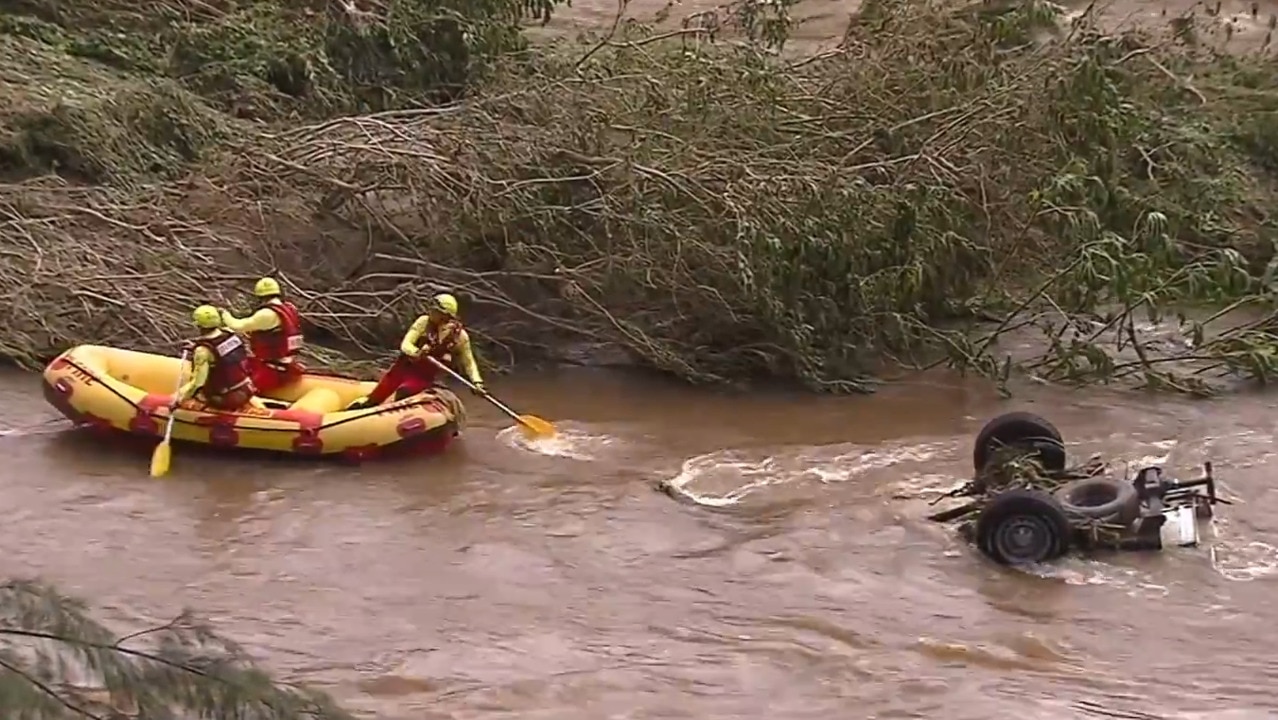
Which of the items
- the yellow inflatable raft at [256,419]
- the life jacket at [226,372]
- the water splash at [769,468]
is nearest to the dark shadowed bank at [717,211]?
the water splash at [769,468]

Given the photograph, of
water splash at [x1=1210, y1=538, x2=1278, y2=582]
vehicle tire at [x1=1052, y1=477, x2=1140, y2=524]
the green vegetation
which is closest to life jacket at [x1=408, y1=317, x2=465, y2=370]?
vehicle tire at [x1=1052, y1=477, x2=1140, y2=524]

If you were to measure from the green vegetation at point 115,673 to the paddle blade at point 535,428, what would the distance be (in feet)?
26.6

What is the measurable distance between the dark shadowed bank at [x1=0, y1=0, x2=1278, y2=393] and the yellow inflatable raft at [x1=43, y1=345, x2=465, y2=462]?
54.1 inches

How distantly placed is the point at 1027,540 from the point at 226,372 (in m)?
4.77

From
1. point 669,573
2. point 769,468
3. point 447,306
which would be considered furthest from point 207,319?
point 769,468

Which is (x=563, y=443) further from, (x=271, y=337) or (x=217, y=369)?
(x=217, y=369)

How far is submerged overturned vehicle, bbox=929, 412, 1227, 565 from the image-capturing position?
10.0 metres

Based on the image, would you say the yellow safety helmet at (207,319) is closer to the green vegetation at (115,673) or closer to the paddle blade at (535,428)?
the paddle blade at (535,428)

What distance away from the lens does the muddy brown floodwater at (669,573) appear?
28.5ft

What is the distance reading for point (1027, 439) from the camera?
1105 cm

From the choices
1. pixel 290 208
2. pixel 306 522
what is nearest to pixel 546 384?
pixel 290 208

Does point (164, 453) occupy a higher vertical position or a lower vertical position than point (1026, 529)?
higher

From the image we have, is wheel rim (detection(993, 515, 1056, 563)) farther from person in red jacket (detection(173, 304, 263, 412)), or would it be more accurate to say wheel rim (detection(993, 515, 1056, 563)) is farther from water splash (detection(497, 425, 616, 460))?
person in red jacket (detection(173, 304, 263, 412))

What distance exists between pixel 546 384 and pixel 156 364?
2869 mm
